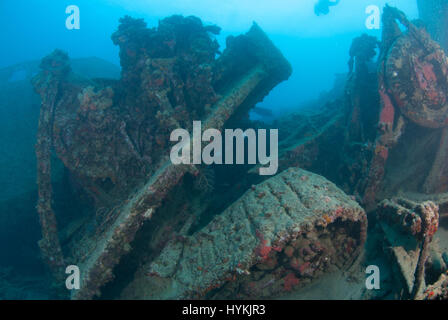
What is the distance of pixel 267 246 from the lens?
2607 mm

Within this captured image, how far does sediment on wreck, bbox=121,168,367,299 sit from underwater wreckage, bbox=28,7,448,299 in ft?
0.06

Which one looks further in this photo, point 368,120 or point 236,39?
point 236,39

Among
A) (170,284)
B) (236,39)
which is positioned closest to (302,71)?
(236,39)

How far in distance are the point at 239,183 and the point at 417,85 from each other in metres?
3.93

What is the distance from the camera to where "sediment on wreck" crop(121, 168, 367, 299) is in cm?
273

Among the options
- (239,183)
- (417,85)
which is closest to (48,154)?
(239,183)

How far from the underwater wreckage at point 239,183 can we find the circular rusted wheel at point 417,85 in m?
0.03

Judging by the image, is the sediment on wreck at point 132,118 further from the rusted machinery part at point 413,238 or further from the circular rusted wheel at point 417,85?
the rusted machinery part at point 413,238

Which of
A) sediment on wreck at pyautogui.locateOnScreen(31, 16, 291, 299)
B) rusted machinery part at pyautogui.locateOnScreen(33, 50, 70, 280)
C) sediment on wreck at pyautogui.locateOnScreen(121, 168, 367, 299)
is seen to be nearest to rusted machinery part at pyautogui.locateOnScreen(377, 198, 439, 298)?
sediment on wreck at pyautogui.locateOnScreen(121, 168, 367, 299)

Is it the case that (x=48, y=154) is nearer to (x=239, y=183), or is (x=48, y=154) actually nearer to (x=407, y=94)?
(x=239, y=183)

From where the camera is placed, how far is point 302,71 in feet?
279

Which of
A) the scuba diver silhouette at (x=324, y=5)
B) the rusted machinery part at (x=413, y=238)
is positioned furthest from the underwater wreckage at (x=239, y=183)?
the scuba diver silhouette at (x=324, y=5)

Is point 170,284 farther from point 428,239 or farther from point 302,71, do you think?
point 302,71

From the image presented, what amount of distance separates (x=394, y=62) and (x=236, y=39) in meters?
4.26
